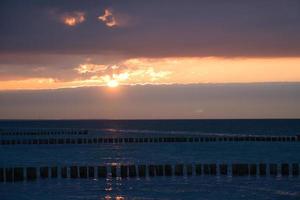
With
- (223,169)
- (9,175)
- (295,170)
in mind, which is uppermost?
(9,175)

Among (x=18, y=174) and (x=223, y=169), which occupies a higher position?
(x=18, y=174)

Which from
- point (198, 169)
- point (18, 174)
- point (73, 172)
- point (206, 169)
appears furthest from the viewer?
point (206, 169)

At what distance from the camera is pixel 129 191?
40.1m

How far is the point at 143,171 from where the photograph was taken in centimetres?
4612

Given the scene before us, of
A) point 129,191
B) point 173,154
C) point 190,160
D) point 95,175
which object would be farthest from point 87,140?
point 129,191

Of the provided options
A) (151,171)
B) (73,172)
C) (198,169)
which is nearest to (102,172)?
(73,172)

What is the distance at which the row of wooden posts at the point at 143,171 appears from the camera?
149 feet

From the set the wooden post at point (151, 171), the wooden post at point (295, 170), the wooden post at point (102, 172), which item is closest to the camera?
the wooden post at point (102, 172)

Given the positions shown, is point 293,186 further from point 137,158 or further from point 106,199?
point 137,158

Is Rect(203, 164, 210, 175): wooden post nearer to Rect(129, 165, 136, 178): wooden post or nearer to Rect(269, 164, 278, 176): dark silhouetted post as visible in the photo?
Rect(269, 164, 278, 176): dark silhouetted post

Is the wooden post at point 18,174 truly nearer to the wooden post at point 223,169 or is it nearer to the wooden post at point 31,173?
the wooden post at point 31,173

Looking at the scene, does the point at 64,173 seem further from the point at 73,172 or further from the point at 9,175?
the point at 9,175

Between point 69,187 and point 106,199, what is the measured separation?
17.6 feet

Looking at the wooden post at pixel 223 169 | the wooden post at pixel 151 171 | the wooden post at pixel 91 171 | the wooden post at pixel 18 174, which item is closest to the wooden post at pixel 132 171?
the wooden post at pixel 151 171
